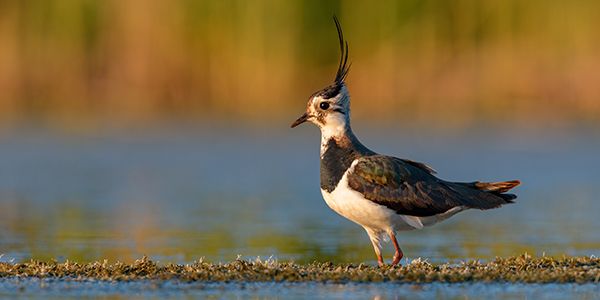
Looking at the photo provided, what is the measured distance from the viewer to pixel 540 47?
81.4 feet

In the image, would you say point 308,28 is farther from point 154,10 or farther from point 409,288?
point 409,288

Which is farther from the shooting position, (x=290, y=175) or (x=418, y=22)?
(x=418, y=22)

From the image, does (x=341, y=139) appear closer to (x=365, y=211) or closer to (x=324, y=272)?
(x=365, y=211)

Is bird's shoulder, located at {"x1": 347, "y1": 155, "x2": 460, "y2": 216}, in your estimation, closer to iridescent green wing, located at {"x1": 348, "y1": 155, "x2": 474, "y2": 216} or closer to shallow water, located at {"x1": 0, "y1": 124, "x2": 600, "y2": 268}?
iridescent green wing, located at {"x1": 348, "y1": 155, "x2": 474, "y2": 216}

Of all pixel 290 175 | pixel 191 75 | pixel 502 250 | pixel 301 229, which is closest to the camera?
pixel 502 250

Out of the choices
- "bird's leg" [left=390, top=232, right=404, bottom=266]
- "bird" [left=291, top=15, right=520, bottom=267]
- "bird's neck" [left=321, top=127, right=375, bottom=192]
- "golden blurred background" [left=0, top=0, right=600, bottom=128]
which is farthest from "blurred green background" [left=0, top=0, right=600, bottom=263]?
"bird's leg" [left=390, top=232, right=404, bottom=266]

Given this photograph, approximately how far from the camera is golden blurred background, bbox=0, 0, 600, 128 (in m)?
24.9

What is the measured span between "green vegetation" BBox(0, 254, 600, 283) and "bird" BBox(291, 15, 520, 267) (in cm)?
49

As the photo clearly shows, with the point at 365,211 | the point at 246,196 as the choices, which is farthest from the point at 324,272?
the point at 246,196

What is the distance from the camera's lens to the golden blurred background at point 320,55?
2488 cm

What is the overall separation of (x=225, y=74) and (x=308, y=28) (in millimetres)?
2227

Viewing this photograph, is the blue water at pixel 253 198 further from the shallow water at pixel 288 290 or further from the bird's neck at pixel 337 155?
the bird's neck at pixel 337 155

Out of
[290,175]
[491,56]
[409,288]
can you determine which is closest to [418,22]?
[491,56]

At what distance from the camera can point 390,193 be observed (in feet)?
34.7
